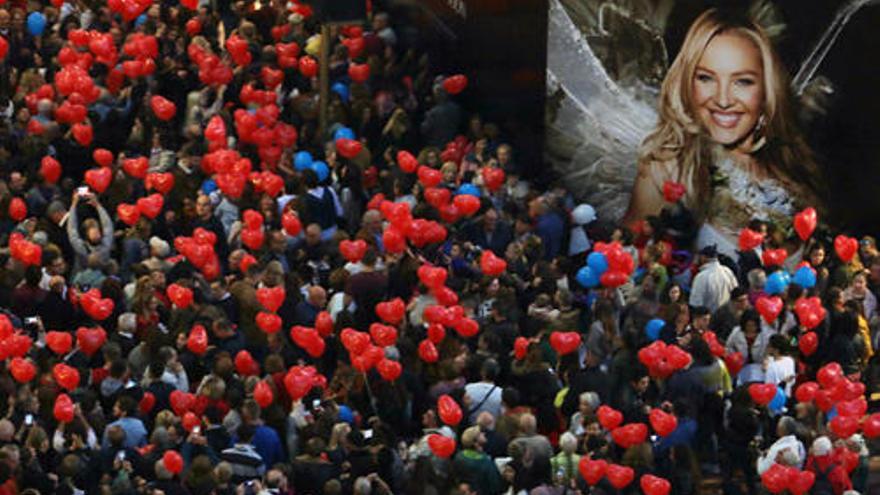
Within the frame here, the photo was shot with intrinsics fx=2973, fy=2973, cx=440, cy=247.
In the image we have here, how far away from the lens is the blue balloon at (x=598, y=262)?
A: 2400cm

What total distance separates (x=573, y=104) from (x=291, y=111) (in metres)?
2.56

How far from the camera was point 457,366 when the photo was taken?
22.1 m

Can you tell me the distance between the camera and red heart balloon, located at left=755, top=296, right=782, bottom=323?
23.3m

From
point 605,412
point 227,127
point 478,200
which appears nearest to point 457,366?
point 605,412

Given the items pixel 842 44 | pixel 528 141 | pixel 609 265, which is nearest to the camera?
pixel 609 265

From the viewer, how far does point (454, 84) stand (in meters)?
27.2

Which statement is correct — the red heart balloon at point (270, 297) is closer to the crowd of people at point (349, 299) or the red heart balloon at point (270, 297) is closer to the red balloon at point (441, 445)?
the crowd of people at point (349, 299)

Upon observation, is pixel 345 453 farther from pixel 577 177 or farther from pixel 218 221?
pixel 577 177

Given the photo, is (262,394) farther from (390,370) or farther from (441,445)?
(441,445)

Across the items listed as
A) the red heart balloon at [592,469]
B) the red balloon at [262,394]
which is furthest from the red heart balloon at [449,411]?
the red balloon at [262,394]

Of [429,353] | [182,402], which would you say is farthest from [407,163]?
[182,402]

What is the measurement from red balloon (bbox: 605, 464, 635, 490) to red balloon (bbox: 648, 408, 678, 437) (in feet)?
2.20

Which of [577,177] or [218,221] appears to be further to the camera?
[577,177]

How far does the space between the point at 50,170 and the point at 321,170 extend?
91.2 inches
